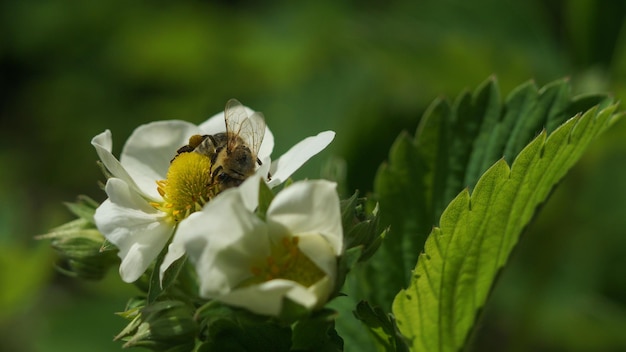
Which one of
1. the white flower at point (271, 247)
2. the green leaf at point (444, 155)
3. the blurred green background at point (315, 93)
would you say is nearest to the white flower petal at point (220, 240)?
the white flower at point (271, 247)

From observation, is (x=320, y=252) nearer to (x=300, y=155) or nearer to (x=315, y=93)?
(x=300, y=155)

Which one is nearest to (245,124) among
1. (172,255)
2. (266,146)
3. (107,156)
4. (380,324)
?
(266,146)

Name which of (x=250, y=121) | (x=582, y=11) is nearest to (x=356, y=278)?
(x=250, y=121)

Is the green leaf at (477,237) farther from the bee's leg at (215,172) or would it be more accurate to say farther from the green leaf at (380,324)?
the bee's leg at (215,172)

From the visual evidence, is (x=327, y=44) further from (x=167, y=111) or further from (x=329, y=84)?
(x=167, y=111)

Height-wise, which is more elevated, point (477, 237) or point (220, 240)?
point (220, 240)
